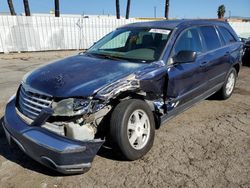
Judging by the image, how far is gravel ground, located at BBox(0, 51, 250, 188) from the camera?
3207 mm

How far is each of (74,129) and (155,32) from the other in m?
2.23

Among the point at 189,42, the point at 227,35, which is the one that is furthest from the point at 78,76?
the point at 227,35

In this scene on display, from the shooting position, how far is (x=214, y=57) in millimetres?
5227

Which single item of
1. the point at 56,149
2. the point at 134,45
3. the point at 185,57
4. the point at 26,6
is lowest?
the point at 56,149

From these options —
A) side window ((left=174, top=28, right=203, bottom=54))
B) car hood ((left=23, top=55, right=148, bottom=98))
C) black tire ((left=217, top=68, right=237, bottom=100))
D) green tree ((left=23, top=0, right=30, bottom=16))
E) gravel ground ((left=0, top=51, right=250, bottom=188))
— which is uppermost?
green tree ((left=23, top=0, right=30, bottom=16))

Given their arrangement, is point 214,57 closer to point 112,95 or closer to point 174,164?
point 174,164

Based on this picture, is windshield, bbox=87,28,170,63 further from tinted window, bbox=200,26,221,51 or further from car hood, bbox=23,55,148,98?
tinted window, bbox=200,26,221,51

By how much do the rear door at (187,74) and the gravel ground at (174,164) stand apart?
521 millimetres

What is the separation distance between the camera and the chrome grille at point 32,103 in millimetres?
3243

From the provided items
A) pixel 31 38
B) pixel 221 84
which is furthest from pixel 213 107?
pixel 31 38

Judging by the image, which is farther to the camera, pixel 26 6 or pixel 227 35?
pixel 26 6

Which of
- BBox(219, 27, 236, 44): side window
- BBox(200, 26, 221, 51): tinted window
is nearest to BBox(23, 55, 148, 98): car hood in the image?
BBox(200, 26, 221, 51): tinted window

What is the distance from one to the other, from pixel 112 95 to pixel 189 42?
2014mm

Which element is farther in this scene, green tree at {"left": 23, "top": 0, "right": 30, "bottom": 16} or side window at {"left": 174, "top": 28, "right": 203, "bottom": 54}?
green tree at {"left": 23, "top": 0, "right": 30, "bottom": 16}
